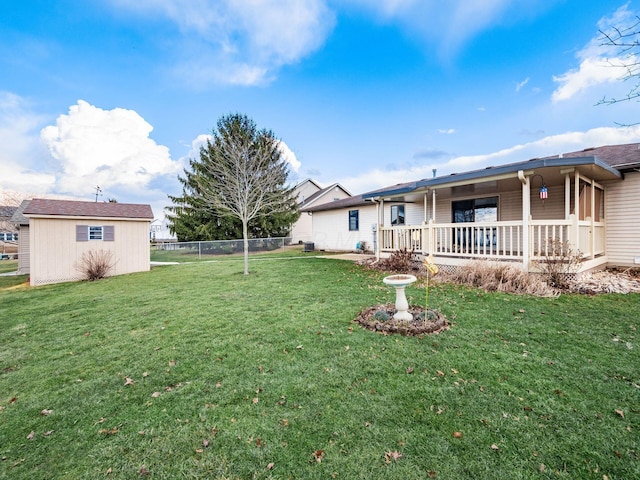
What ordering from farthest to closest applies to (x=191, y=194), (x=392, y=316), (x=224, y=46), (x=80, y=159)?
(x=191, y=194)
(x=80, y=159)
(x=224, y=46)
(x=392, y=316)

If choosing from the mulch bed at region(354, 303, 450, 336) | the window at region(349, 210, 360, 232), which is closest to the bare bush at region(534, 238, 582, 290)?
the mulch bed at region(354, 303, 450, 336)

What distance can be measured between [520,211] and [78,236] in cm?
1781

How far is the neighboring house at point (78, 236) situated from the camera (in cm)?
1116

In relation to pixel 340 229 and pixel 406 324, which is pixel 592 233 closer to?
pixel 406 324

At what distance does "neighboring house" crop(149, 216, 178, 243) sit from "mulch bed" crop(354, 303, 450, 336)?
21171 mm

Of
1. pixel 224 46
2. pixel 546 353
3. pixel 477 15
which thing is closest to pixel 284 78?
pixel 224 46

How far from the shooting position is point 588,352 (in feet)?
11.7

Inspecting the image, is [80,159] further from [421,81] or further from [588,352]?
[588,352]

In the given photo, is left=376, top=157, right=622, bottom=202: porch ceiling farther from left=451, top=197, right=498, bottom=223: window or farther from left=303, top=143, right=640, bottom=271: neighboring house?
left=451, top=197, right=498, bottom=223: window

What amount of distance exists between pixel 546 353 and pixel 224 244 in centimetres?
1925

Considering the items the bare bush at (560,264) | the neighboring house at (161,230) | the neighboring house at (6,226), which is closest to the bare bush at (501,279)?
the bare bush at (560,264)

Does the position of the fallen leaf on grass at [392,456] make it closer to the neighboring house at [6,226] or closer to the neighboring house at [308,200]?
the neighboring house at [308,200]

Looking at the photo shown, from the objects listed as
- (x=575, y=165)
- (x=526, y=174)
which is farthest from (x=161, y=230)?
(x=575, y=165)

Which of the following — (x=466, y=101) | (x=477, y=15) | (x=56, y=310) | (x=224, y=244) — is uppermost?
(x=477, y=15)
